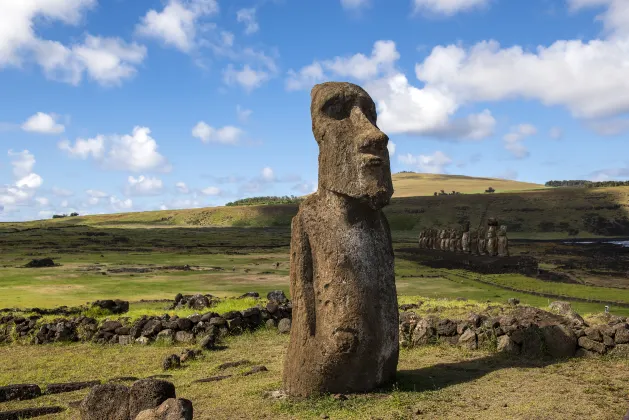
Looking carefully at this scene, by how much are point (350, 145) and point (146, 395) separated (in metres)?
5.18

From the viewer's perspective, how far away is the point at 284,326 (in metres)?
17.8

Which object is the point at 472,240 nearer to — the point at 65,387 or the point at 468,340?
the point at 468,340

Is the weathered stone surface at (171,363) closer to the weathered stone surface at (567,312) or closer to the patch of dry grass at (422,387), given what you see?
the patch of dry grass at (422,387)

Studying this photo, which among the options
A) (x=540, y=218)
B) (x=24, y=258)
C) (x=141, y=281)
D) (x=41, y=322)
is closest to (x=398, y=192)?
(x=540, y=218)

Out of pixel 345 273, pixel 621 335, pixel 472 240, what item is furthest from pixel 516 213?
pixel 345 273

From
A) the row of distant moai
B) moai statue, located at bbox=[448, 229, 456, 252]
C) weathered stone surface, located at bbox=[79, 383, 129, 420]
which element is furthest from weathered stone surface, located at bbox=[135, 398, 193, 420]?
moai statue, located at bbox=[448, 229, 456, 252]

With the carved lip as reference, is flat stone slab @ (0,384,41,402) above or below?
below

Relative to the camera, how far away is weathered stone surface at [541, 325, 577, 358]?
38.9 ft

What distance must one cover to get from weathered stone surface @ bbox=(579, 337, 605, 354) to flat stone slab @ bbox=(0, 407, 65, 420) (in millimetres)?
10321

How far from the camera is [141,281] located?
34031 millimetres

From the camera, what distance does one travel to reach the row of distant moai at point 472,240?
45.9 m

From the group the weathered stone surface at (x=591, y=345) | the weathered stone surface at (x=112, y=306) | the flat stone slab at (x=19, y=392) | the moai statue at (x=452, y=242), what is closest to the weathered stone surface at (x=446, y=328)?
the weathered stone surface at (x=591, y=345)

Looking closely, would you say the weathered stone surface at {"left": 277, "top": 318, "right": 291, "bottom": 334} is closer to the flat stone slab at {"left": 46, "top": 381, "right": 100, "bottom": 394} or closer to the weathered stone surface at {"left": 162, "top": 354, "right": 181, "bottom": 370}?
the weathered stone surface at {"left": 162, "top": 354, "right": 181, "bottom": 370}

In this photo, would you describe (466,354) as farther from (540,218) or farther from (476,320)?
(540,218)
